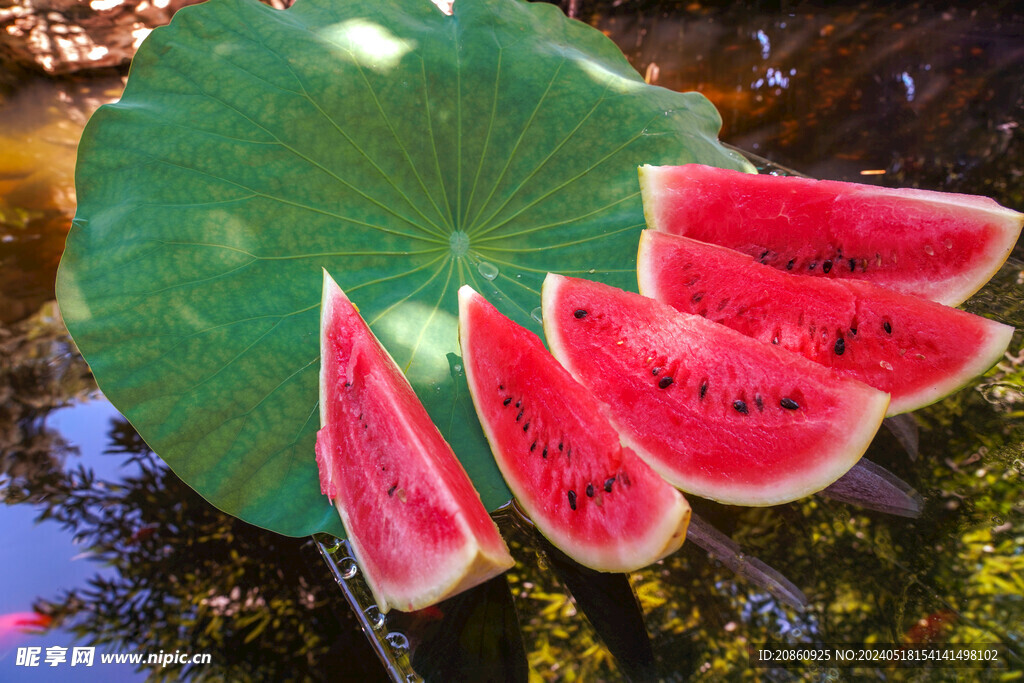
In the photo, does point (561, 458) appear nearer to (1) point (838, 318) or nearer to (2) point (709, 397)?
(2) point (709, 397)

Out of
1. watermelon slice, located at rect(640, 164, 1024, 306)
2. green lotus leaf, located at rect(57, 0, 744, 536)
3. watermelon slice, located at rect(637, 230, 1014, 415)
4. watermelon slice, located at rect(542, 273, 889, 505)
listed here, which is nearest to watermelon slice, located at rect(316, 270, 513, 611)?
green lotus leaf, located at rect(57, 0, 744, 536)

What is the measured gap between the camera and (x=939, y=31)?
227 cm

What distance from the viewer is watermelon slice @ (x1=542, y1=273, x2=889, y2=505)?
0.90 metres

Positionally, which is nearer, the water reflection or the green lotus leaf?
the water reflection

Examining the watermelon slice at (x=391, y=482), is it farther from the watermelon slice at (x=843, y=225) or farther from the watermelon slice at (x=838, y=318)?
the watermelon slice at (x=843, y=225)

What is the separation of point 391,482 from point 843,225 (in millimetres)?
946

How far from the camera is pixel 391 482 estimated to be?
903mm

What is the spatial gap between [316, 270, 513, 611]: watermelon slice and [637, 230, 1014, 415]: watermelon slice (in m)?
0.50

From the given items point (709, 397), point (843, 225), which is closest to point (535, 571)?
point (709, 397)

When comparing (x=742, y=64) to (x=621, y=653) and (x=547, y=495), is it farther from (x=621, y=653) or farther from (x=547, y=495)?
(x=621, y=653)

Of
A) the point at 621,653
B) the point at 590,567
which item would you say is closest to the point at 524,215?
the point at 590,567

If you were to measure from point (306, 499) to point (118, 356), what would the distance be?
15.0 inches

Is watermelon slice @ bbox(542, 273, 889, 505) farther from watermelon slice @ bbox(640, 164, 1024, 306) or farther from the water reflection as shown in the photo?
watermelon slice @ bbox(640, 164, 1024, 306)

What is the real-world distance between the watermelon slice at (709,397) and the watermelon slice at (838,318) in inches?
5.1
